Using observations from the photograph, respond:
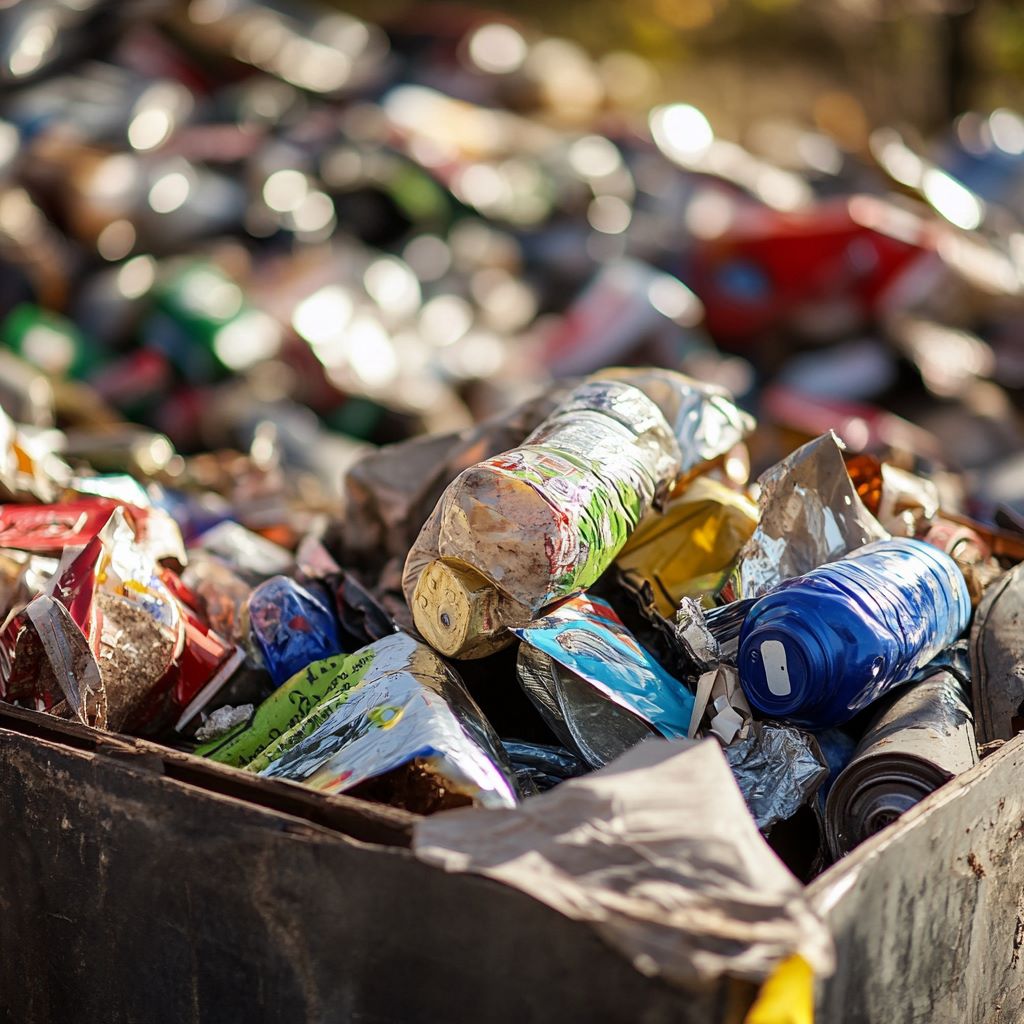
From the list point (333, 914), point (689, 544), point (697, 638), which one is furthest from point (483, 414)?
point (333, 914)

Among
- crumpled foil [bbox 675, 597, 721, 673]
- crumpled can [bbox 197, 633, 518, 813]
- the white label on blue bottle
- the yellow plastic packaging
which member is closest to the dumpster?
crumpled can [bbox 197, 633, 518, 813]

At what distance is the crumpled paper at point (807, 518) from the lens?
6.26 ft

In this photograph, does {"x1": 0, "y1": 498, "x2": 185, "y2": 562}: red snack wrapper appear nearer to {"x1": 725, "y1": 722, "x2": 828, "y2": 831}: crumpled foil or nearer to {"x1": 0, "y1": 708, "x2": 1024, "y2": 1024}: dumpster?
{"x1": 0, "y1": 708, "x2": 1024, "y2": 1024}: dumpster

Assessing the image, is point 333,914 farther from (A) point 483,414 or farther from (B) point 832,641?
(A) point 483,414

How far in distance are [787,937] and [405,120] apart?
17.0 feet

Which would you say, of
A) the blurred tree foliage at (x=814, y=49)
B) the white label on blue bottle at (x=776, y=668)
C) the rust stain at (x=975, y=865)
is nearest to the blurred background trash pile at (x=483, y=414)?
the white label on blue bottle at (x=776, y=668)

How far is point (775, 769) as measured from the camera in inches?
62.8

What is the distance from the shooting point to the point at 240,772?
4.68ft

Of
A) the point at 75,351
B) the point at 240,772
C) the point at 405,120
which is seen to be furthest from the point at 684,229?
the point at 240,772

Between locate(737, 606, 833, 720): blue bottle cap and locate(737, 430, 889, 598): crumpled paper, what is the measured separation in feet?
0.89

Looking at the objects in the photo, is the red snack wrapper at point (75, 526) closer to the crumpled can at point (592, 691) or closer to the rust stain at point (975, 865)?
the crumpled can at point (592, 691)

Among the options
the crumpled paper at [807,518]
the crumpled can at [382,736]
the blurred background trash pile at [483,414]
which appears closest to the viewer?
the crumpled can at [382,736]

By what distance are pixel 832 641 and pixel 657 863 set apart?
0.52 meters

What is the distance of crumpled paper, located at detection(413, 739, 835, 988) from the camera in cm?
110
